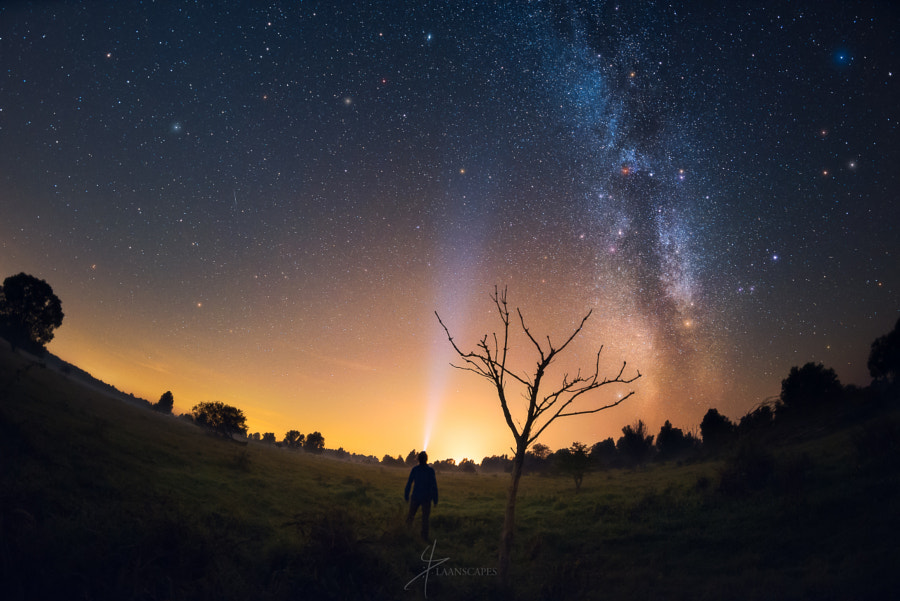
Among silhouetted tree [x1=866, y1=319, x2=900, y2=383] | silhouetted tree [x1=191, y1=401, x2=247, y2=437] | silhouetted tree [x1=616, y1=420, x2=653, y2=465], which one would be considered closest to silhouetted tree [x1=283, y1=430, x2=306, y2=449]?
silhouetted tree [x1=191, y1=401, x2=247, y2=437]

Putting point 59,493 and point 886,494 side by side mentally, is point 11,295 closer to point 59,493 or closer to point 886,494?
point 59,493

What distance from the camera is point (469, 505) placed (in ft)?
60.8

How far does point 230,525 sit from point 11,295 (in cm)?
5444

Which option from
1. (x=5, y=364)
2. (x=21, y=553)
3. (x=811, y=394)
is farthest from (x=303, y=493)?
(x=811, y=394)

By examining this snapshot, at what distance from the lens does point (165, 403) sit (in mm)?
68562

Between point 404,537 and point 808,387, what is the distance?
2312 inches

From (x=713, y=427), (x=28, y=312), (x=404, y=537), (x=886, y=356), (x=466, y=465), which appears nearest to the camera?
(x=404, y=537)

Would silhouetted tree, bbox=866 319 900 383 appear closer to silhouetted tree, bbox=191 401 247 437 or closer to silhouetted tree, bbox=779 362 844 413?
silhouetted tree, bbox=779 362 844 413

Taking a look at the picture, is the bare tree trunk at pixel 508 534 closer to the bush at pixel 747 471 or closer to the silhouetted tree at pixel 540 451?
the bush at pixel 747 471

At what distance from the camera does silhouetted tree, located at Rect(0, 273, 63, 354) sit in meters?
41.4

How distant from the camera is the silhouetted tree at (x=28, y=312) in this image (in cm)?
4138

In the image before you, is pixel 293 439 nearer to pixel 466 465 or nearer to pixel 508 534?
pixel 466 465

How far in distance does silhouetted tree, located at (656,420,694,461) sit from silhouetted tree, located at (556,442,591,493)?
39.8 metres

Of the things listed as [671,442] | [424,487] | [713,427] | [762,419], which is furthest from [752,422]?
[671,442]
